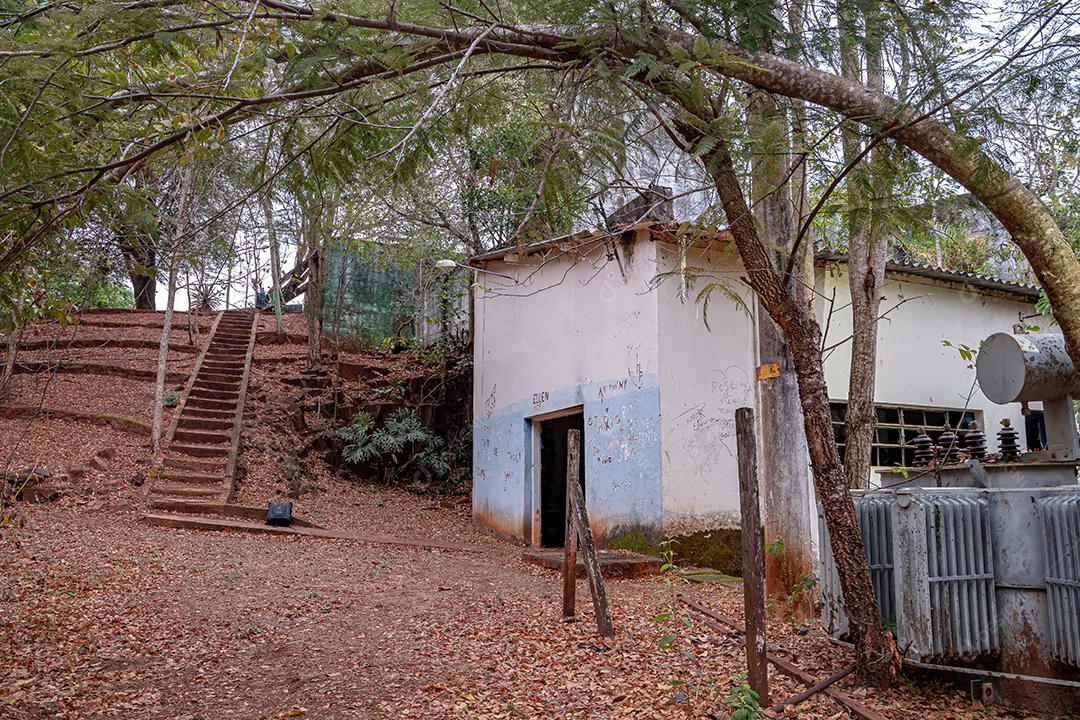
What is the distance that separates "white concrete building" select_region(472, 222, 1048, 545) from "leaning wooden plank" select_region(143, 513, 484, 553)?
52.6 inches

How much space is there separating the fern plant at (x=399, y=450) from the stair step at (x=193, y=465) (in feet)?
8.55

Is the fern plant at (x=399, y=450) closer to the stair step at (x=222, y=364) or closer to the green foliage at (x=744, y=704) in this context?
the stair step at (x=222, y=364)

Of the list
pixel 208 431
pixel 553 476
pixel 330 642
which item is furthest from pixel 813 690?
pixel 208 431

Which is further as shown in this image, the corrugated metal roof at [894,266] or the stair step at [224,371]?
the stair step at [224,371]

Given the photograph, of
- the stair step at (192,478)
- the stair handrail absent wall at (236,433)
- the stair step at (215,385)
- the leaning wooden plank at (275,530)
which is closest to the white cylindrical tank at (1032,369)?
the leaning wooden plank at (275,530)

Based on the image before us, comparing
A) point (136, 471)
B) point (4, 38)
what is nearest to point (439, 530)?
point (136, 471)

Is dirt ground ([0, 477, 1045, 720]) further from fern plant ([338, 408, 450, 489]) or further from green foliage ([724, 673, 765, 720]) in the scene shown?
fern plant ([338, 408, 450, 489])

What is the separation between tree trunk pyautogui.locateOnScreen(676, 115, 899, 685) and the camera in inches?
199

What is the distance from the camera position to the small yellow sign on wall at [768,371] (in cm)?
693

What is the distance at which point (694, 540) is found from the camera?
1012 centimetres

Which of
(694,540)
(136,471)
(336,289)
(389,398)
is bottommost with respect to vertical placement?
(694,540)

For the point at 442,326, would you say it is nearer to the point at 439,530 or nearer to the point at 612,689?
the point at 439,530

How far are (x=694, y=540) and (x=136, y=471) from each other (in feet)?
28.2

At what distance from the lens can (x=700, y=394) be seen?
10.4 m
